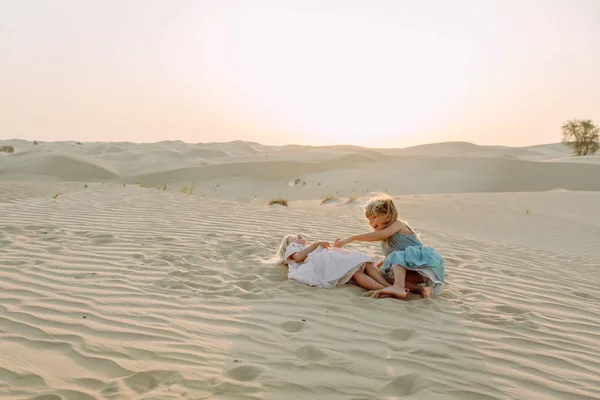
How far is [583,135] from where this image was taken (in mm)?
35406

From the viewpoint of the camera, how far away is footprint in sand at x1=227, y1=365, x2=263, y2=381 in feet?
8.98

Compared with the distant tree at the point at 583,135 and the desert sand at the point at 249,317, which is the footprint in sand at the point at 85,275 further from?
the distant tree at the point at 583,135

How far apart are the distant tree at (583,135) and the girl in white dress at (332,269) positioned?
36.2 metres

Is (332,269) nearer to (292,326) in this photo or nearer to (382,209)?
(382,209)

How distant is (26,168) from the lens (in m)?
23.6

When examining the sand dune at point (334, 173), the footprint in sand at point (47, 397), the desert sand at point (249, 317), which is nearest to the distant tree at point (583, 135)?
the sand dune at point (334, 173)

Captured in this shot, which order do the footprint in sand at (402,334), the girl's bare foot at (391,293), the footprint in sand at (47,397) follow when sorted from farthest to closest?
the girl's bare foot at (391,293)
the footprint in sand at (402,334)
the footprint in sand at (47,397)

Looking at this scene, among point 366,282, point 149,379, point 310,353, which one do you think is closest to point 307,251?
point 366,282

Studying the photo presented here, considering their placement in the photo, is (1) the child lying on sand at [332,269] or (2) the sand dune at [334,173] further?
(2) the sand dune at [334,173]

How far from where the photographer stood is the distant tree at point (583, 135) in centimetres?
3506

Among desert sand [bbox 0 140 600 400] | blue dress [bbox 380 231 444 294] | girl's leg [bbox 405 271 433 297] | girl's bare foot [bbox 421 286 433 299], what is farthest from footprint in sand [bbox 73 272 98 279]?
girl's bare foot [bbox 421 286 433 299]

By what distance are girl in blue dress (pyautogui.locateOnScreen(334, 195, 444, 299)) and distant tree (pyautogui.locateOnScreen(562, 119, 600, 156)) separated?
3600 cm

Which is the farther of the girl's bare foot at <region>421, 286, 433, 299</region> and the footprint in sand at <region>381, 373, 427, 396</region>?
the girl's bare foot at <region>421, 286, 433, 299</region>

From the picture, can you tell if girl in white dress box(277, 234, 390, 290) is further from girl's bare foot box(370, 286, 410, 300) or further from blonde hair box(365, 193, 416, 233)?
blonde hair box(365, 193, 416, 233)
